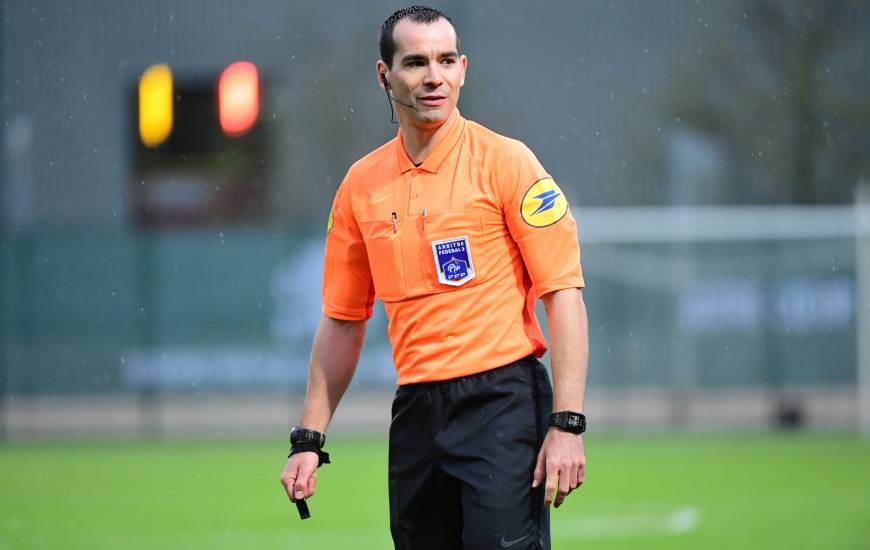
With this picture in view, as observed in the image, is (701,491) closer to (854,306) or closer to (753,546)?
(753,546)

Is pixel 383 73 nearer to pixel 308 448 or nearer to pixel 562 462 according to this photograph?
pixel 308 448

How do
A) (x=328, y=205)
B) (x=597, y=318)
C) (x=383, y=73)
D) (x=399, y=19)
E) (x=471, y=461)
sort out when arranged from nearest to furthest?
(x=471, y=461) → (x=399, y=19) → (x=383, y=73) → (x=597, y=318) → (x=328, y=205)

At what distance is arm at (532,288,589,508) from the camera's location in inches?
161

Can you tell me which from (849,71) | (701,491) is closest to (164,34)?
(849,71)

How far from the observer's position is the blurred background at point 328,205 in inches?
741

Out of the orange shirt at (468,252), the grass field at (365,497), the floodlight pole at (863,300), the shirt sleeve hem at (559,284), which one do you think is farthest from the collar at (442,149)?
the floodlight pole at (863,300)

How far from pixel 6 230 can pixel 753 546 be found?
13596 mm

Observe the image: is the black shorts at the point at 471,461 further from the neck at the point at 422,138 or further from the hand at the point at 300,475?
the neck at the point at 422,138

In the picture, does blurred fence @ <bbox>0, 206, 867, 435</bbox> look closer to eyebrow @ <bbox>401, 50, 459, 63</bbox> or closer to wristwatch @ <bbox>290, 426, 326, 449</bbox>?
wristwatch @ <bbox>290, 426, 326, 449</bbox>

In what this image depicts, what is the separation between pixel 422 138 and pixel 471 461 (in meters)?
1.01

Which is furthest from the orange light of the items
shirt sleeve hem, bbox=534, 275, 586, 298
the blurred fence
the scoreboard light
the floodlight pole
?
the floodlight pole

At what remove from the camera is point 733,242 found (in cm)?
1944

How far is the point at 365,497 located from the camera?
1291 cm

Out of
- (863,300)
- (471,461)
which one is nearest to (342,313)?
(471,461)
